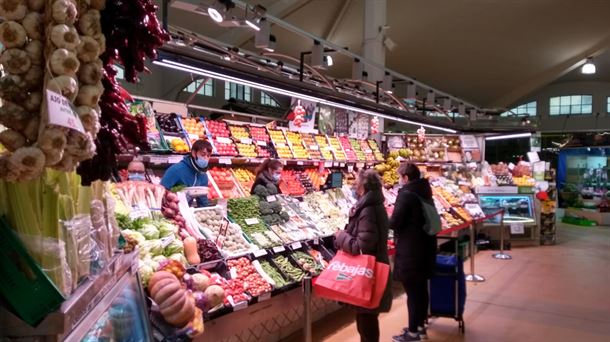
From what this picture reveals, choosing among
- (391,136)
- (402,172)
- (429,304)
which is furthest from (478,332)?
(391,136)

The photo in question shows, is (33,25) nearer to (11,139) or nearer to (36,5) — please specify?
(36,5)

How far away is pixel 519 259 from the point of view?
346 inches

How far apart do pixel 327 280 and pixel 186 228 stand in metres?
1.19

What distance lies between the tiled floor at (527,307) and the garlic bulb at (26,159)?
3790 mm

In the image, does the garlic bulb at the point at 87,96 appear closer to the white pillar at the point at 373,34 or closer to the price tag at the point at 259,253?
the price tag at the point at 259,253

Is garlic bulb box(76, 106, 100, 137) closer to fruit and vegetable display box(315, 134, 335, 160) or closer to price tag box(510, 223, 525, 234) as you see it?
fruit and vegetable display box(315, 134, 335, 160)

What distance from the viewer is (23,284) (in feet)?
3.35

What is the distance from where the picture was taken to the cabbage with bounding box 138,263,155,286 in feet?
8.15

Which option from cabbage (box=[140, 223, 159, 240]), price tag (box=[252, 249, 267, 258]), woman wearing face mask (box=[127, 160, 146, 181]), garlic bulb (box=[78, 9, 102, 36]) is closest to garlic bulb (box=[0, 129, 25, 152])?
garlic bulb (box=[78, 9, 102, 36])

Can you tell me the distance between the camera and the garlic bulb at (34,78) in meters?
1.19

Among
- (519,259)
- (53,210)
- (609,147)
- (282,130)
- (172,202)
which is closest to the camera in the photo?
(53,210)

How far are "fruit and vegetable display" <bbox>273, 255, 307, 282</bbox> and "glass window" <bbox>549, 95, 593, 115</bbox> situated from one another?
27.5 meters

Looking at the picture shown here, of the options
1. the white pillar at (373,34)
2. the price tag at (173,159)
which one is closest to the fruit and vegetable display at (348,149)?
the white pillar at (373,34)

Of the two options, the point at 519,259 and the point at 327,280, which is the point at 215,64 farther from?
the point at 519,259
